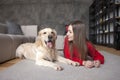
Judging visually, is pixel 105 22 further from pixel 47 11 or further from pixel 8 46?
pixel 8 46


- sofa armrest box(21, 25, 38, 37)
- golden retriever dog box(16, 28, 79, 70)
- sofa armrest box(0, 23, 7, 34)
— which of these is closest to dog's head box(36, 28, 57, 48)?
golden retriever dog box(16, 28, 79, 70)

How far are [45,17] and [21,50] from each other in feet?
17.8

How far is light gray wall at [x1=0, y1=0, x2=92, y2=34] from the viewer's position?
8.37 m

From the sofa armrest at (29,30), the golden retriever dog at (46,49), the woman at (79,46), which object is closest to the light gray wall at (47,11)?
the sofa armrest at (29,30)

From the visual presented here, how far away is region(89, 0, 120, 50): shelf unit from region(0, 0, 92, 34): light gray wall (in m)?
0.47

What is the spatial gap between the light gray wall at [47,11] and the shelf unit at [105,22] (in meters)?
0.47

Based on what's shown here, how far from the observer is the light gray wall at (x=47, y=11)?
27.5 feet

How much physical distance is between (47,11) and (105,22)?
315cm

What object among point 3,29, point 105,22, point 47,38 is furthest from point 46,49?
point 105,22

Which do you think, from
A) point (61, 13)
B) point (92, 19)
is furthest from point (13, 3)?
point (92, 19)

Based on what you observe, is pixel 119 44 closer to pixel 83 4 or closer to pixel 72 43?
pixel 72 43

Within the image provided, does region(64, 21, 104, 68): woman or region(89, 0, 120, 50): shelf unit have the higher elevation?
region(89, 0, 120, 50): shelf unit

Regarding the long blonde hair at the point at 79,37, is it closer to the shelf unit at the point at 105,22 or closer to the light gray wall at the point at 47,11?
the shelf unit at the point at 105,22

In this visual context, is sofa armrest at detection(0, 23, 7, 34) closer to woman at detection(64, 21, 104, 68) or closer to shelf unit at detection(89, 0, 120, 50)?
woman at detection(64, 21, 104, 68)
